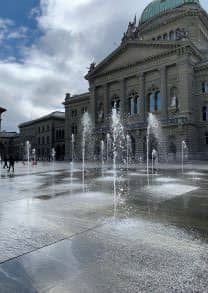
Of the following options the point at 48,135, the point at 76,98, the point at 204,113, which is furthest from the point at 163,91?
the point at 48,135

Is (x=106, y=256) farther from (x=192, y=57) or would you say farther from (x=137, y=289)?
(x=192, y=57)

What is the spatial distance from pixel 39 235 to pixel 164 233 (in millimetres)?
2155

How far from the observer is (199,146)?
5131cm

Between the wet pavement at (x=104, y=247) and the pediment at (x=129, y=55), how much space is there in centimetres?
5002

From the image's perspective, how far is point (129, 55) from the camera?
195 feet

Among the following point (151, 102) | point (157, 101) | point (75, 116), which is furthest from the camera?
point (75, 116)

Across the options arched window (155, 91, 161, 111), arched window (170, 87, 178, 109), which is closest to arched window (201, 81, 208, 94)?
arched window (170, 87, 178, 109)

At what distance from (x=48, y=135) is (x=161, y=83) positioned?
156 feet

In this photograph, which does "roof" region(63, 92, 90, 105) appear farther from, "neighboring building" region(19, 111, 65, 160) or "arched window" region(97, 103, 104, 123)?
"neighboring building" region(19, 111, 65, 160)

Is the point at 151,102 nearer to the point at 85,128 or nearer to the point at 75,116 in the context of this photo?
the point at 85,128

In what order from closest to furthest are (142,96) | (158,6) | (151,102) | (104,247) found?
(104,247)
(151,102)
(142,96)
(158,6)

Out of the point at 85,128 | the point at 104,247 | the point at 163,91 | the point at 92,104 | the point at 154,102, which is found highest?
the point at 92,104

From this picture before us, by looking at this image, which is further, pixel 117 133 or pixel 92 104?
pixel 92 104

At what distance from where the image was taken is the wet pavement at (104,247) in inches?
130
